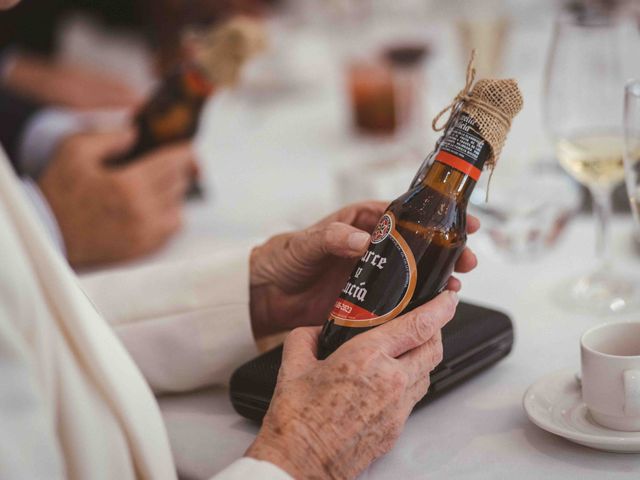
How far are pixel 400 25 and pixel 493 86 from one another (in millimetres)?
1575

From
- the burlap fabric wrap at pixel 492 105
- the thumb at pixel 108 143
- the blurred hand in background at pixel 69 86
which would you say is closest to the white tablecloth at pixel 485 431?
the burlap fabric wrap at pixel 492 105

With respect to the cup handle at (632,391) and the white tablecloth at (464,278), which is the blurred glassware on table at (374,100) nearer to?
the white tablecloth at (464,278)


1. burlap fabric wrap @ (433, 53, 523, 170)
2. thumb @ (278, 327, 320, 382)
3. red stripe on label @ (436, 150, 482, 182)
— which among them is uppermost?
burlap fabric wrap @ (433, 53, 523, 170)

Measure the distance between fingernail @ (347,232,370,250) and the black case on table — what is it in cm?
10

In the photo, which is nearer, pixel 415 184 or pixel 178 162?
pixel 415 184

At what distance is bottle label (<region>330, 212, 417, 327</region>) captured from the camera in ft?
1.89

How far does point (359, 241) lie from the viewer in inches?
25.4

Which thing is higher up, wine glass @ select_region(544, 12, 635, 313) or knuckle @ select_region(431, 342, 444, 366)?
wine glass @ select_region(544, 12, 635, 313)

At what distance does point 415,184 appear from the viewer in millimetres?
614

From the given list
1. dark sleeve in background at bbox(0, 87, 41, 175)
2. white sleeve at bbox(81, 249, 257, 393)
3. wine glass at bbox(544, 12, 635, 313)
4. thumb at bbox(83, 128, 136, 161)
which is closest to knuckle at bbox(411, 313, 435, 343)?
white sleeve at bbox(81, 249, 257, 393)

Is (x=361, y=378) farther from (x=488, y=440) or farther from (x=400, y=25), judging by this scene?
(x=400, y=25)

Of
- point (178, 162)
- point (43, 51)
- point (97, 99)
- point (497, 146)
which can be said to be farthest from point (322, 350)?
A: point (43, 51)

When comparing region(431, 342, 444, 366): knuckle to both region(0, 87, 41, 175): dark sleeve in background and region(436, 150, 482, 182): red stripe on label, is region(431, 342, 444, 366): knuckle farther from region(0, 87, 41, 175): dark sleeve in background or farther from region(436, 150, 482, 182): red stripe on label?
region(0, 87, 41, 175): dark sleeve in background

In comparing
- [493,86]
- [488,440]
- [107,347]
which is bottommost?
[488,440]
